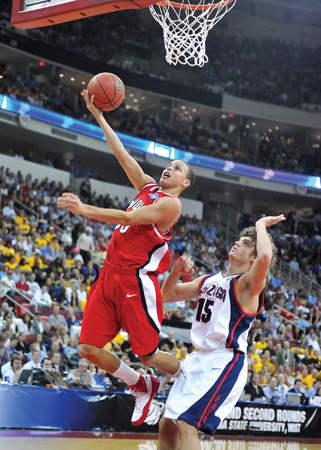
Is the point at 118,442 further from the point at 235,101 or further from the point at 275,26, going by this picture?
the point at 275,26

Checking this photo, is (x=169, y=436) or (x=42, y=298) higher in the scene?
(x=169, y=436)

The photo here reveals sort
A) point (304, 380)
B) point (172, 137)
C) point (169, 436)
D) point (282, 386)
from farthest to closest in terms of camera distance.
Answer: point (172, 137), point (304, 380), point (282, 386), point (169, 436)

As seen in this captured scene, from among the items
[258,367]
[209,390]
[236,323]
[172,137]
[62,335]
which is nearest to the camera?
[209,390]

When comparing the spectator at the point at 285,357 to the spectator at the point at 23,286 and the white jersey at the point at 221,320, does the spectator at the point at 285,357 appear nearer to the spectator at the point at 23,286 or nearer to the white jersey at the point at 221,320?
the spectator at the point at 23,286

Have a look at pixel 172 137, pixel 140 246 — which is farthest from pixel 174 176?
pixel 172 137

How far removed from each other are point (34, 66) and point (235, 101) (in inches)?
392

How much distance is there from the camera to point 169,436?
13.4 feet

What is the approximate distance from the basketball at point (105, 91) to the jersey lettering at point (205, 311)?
191 centimetres

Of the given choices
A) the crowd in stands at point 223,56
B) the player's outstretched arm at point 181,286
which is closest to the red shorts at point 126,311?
the player's outstretched arm at point 181,286

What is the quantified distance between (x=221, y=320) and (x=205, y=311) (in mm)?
182

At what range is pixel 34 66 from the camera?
24859 mm

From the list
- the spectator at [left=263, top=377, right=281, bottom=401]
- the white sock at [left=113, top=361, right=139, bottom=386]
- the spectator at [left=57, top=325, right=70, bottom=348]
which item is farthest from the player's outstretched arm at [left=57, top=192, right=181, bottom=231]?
the spectator at [left=263, top=377, right=281, bottom=401]

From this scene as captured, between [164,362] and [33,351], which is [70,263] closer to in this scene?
[33,351]

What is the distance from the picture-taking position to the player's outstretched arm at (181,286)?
4.39 m
